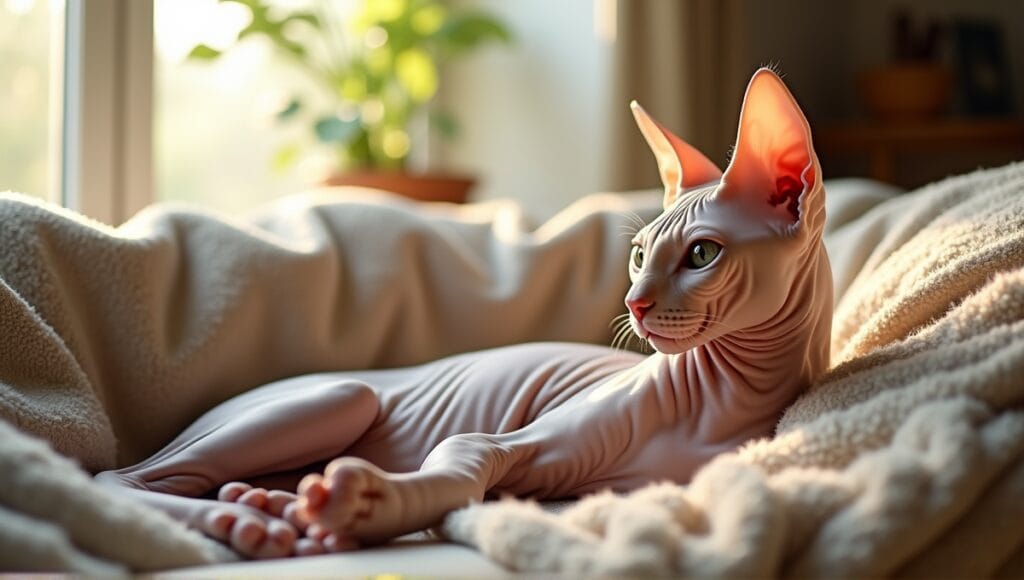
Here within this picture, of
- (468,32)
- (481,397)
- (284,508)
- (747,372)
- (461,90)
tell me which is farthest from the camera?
(461,90)

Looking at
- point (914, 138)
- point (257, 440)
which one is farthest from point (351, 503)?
point (914, 138)

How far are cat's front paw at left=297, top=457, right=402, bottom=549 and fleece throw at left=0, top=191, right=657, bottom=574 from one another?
0.31 feet

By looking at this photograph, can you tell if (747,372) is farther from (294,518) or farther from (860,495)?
(294,518)

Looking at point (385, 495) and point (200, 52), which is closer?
point (385, 495)

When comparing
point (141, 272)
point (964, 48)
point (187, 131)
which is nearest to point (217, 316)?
point (141, 272)

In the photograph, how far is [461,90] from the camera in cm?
299

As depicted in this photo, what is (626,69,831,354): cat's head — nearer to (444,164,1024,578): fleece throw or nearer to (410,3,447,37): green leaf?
(444,164,1024,578): fleece throw

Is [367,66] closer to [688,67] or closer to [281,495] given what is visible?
[688,67]

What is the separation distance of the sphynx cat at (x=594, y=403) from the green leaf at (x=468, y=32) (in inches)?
51.0

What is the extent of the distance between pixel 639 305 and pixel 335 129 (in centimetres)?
134

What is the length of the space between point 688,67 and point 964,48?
89 centimetres

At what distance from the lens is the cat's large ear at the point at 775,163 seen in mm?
1111

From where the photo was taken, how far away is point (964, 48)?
304 centimetres

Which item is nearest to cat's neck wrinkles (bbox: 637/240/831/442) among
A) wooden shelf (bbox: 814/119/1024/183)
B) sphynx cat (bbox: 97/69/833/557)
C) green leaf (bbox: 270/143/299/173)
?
sphynx cat (bbox: 97/69/833/557)
